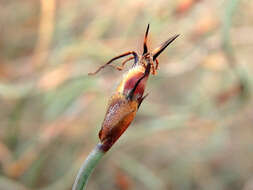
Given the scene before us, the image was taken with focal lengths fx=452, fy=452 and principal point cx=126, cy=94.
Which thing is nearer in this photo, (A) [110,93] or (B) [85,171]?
(B) [85,171]

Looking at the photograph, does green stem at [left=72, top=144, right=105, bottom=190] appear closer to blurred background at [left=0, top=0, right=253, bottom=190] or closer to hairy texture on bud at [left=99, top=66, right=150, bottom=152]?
hairy texture on bud at [left=99, top=66, right=150, bottom=152]

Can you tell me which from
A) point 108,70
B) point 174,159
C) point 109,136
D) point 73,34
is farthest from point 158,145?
point 109,136

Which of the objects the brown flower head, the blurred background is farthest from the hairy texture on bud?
the blurred background

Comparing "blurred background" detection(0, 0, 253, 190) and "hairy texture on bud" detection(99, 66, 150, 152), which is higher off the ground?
"hairy texture on bud" detection(99, 66, 150, 152)

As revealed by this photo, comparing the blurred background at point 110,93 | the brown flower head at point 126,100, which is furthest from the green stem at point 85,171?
the blurred background at point 110,93

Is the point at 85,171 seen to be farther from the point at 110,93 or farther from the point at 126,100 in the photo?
the point at 110,93

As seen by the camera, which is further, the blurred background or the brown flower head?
the blurred background

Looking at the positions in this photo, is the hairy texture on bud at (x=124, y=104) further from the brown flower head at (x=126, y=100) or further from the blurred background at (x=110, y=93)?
the blurred background at (x=110, y=93)

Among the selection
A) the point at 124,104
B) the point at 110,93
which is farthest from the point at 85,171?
the point at 110,93

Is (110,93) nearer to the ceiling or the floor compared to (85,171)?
nearer to the floor

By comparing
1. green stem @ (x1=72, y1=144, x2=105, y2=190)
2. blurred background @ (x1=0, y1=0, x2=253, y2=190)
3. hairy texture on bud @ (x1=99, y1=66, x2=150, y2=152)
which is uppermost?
hairy texture on bud @ (x1=99, y1=66, x2=150, y2=152)
